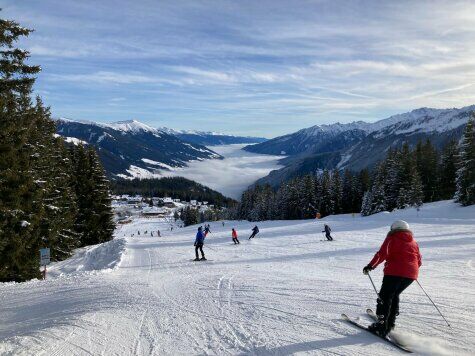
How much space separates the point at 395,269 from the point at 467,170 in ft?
141

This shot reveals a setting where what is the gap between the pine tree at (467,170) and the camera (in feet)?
131

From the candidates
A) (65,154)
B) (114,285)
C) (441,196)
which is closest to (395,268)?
(114,285)

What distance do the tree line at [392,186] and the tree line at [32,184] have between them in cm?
3554

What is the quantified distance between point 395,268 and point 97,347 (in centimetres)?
521

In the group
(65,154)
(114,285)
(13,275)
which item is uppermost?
(65,154)

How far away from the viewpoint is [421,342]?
5.86m

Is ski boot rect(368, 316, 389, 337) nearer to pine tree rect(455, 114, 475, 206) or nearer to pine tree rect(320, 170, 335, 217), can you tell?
pine tree rect(455, 114, 475, 206)

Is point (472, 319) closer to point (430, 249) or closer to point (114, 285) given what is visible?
point (114, 285)

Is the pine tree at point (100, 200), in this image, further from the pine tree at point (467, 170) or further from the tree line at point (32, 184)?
the pine tree at point (467, 170)

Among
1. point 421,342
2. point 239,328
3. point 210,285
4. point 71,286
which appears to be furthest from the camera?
point 71,286

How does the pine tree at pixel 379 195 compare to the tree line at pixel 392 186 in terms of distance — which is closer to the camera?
the tree line at pixel 392 186

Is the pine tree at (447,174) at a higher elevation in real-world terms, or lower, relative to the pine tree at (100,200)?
higher

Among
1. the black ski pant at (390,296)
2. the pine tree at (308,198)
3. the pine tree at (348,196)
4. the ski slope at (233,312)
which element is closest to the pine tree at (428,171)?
the pine tree at (348,196)

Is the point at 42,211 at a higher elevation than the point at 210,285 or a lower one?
higher
